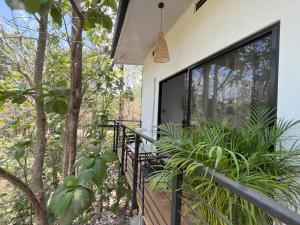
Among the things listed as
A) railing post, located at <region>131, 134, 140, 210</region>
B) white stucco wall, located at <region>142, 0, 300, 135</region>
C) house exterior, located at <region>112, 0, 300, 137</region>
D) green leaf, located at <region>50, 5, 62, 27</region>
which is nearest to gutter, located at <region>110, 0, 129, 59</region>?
house exterior, located at <region>112, 0, 300, 137</region>

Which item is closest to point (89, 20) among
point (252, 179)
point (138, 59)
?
point (252, 179)

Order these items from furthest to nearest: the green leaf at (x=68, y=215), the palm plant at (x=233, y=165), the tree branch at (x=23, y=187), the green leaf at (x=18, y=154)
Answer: the green leaf at (x=18, y=154) < the tree branch at (x=23, y=187) < the green leaf at (x=68, y=215) < the palm plant at (x=233, y=165)

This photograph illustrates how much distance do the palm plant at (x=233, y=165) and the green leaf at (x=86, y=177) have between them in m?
0.49

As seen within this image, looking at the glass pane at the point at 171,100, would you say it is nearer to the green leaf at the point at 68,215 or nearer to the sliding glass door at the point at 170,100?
the sliding glass door at the point at 170,100

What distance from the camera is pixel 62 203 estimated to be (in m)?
1.60

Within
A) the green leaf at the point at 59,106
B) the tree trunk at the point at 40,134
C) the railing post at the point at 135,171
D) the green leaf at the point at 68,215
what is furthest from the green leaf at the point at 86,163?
the tree trunk at the point at 40,134

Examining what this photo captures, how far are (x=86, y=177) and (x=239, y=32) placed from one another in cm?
183

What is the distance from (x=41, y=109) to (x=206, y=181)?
111 inches

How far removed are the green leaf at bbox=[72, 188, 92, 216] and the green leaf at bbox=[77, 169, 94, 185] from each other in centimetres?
6

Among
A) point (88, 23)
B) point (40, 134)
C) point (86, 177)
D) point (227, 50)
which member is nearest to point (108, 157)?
point (86, 177)

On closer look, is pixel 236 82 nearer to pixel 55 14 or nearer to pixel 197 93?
pixel 197 93

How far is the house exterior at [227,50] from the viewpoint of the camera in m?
1.71

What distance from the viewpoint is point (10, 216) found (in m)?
5.90

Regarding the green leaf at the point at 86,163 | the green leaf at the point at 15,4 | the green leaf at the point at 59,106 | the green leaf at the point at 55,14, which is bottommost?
the green leaf at the point at 86,163
